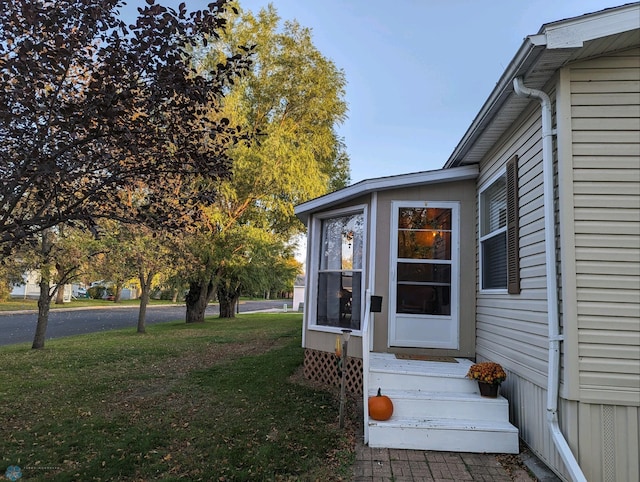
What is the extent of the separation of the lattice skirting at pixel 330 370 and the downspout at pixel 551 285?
2821 mm

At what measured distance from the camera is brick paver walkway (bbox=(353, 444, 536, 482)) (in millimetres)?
3152

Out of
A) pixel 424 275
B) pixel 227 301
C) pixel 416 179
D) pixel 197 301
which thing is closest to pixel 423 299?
pixel 424 275

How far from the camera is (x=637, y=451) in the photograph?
9.55 feet

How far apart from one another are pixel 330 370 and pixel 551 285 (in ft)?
12.3

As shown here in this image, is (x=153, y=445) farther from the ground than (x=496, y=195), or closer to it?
closer to it

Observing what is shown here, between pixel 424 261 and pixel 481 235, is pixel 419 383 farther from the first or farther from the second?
pixel 481 235

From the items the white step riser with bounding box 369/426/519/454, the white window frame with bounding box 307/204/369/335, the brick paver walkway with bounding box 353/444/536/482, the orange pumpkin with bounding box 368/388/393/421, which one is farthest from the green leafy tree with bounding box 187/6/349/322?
the brick paver walkway with bounding box 353/444/536/482

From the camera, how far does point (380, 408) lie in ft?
12.6

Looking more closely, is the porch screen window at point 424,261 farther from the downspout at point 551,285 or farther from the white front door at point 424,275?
the downspout at point 551,285

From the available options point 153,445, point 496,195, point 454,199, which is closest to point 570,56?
point 496,195

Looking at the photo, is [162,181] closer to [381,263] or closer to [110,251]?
[381,263]

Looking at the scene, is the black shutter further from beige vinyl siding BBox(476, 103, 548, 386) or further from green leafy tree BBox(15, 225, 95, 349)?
green leafy tree BBox(15, 225, 95, 349)

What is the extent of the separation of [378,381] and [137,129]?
3286 mm

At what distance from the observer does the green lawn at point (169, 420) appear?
3.35 m
